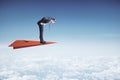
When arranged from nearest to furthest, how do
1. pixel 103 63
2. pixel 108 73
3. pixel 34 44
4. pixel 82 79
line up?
pixel 34 44 → pixel 82 79 → pixel 108 73 → pixel 103 63

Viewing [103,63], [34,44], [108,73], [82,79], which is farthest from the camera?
[103,63]

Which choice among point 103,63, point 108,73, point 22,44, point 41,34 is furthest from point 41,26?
point 103,63

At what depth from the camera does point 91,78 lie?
4892 inches

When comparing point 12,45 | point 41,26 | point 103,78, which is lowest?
point 103,78

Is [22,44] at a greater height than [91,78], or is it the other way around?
[22,44]

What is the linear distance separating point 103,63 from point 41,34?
144 m

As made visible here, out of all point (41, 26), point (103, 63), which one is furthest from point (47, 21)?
point (103, 63)

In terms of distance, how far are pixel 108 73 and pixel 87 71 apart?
43.4 feet

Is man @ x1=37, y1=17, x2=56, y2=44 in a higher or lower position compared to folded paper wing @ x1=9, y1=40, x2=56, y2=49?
higher

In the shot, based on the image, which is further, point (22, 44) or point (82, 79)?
point (82, 79)

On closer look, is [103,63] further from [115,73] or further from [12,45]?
[12,45]

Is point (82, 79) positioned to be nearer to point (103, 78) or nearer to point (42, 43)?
point (103, 78)

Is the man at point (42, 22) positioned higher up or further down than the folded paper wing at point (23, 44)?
higher up

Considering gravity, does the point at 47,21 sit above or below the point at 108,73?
above
